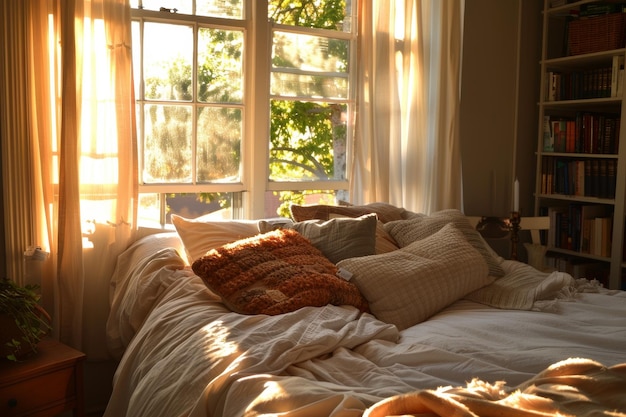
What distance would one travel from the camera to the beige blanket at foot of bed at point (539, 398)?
119 cm

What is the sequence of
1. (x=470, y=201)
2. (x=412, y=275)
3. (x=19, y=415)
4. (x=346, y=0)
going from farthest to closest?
1. (x=470, y=201)
2. (x=346, y=0)
3. (x=412, y=275)
4. (x=19, y=415)

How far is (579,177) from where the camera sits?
3.80m

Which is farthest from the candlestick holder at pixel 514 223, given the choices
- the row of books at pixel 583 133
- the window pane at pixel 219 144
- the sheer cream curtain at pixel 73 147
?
the sheer cream curtain at pixel 73 147

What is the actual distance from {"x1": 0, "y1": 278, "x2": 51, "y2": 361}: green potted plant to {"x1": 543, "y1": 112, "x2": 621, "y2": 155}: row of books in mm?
3069

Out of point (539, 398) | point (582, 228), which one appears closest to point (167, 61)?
point (539, 398)

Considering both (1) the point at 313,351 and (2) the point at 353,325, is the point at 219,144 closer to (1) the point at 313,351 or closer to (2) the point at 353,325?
(2) the point at 353,325

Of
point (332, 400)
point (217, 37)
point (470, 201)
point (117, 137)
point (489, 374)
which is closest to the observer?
point (332, 400)

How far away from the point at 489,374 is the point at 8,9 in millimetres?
2119

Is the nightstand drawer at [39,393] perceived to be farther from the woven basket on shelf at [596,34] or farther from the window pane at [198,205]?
the woven basket on shelf at [596,34]

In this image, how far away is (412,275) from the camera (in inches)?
90.7

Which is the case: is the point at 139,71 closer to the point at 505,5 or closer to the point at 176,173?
the point at 176,173

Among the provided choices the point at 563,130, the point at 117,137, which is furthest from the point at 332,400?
the point at 563,130

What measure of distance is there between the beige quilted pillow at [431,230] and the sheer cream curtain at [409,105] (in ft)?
1.90

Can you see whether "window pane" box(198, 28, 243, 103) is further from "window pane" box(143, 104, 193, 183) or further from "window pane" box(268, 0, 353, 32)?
"window pane" box(268, 0, 353, 32)
